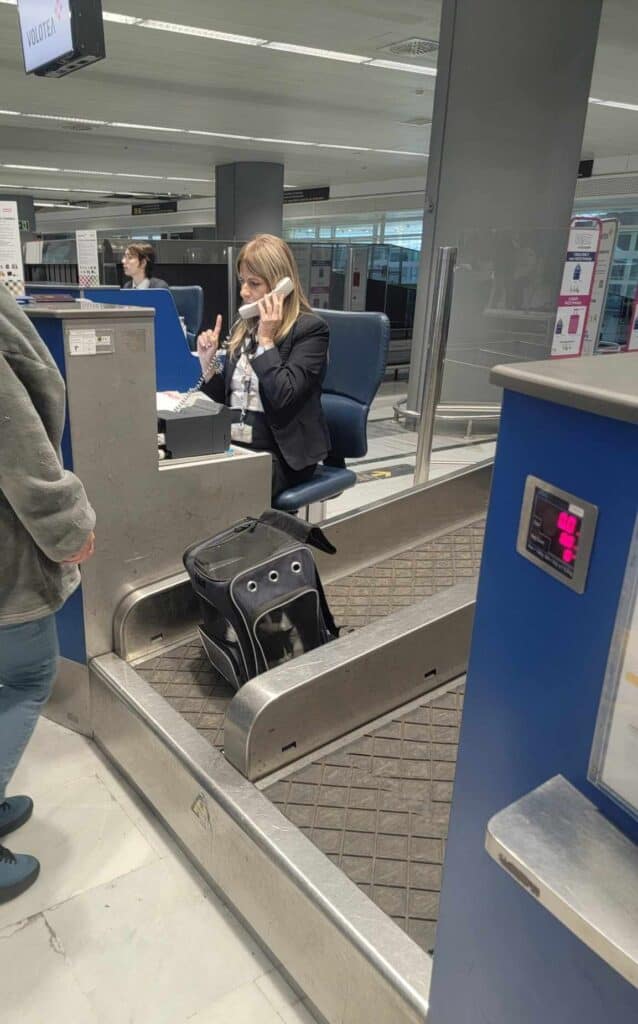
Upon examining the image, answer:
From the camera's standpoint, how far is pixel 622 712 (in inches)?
23.9

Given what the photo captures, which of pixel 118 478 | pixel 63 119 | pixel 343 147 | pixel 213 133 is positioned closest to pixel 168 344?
pixel 118 478

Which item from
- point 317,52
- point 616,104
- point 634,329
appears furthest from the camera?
point 616,104

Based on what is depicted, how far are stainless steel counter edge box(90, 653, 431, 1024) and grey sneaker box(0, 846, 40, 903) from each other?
0.31 metres

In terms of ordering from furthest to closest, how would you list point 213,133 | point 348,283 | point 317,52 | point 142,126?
point 213,133
point 142,126
point 348,283
point 317,52

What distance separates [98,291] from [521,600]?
13.8 feet

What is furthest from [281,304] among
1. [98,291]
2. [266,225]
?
[266,225]

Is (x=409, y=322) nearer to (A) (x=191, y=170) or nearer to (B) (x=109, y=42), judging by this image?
(B) (x=109, y=42)

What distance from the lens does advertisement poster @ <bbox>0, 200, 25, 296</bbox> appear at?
2.34 meters

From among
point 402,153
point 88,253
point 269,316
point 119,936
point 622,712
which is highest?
point 402,153

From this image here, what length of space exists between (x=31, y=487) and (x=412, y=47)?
661cm

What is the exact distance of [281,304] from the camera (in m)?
2.48

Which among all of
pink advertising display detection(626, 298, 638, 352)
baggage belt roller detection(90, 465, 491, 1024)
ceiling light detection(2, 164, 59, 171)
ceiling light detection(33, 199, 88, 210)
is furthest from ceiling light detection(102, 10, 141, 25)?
ceiling light detection(33, 199, 88, 210)

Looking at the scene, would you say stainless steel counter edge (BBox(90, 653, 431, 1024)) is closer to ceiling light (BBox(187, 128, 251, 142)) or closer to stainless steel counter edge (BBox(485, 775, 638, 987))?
stainless steel counter edge (BBox(485, 775, 638, 987))

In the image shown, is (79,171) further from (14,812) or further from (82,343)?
(14,812)
